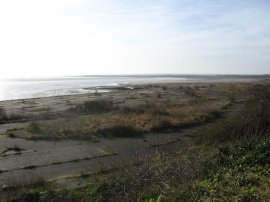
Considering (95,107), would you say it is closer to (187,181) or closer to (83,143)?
(83,143)

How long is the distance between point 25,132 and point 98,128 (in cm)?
446

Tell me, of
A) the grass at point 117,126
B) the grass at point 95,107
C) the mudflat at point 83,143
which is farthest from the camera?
the grass at point 95,107

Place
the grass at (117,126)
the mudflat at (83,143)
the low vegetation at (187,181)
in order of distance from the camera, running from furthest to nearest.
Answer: the grass at (117,126), the mudflat at (83,143), the low vegetation at (187,181)

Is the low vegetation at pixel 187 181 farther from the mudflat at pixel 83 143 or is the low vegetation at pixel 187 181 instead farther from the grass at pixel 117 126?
the grass at pixel 117 126

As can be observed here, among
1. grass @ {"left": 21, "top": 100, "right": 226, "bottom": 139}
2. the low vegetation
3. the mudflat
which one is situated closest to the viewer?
the low vegetation

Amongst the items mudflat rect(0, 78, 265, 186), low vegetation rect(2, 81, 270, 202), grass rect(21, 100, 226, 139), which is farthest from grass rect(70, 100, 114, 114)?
low vegetation rect(2, 81, 270, 202)

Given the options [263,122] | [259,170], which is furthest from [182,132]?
[259,170]

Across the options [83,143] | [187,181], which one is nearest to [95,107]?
[83,143]

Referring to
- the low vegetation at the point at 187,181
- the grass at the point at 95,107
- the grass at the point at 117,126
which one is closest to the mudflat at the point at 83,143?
the grass at the point at 117,126

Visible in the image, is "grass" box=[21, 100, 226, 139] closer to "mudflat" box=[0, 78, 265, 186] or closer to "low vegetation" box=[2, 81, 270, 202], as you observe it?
"mudflat" box=[0, 78, 265, 186]

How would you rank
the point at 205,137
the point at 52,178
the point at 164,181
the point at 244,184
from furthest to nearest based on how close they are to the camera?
the point at 205,137, the point at 52,178, the point at 164,181, the point at 244,184

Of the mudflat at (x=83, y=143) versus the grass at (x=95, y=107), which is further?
the grass at (x=95, y=107)

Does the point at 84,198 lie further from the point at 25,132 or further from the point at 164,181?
the point at 25,132

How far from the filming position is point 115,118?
23094 mm
